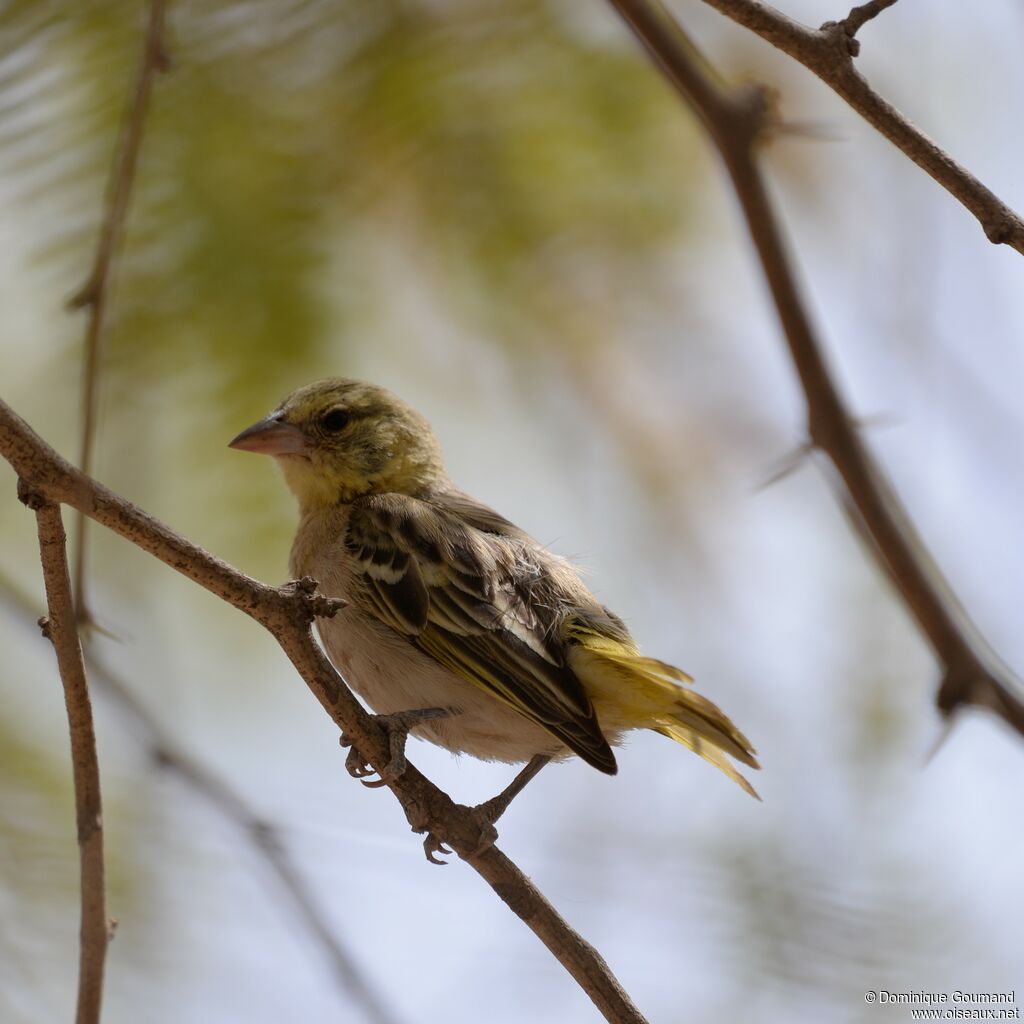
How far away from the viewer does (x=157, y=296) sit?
3465 mm

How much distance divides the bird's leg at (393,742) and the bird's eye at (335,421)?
3.87 ft

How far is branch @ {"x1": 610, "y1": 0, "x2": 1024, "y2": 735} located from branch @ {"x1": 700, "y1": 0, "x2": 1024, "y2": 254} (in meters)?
0.52

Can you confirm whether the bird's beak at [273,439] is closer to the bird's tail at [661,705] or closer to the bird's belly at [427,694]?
the bird's belly at [427,694]

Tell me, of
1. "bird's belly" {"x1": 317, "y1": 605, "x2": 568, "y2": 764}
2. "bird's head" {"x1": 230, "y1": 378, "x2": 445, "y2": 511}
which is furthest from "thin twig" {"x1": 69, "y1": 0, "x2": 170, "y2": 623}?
"bird's head" {"x1": 230, "y1": 378, "x2": 445, "y2": 511}

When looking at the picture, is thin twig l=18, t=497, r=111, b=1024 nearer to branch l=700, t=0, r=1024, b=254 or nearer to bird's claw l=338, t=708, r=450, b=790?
bird's claw l=338, t=708, r=450, b=790

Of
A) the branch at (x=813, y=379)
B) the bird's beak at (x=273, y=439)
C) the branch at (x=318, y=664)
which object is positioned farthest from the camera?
the bird's beak at (x=273, y=439)

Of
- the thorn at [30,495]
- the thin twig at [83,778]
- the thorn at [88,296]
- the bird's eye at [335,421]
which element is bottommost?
the thin twig at [83,778]

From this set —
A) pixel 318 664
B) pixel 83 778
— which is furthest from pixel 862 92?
pixel 83 778

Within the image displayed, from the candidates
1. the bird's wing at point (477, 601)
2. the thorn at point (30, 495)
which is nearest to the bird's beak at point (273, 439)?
the bird's wing at point (477, 601)

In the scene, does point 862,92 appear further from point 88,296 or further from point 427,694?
point 427,694

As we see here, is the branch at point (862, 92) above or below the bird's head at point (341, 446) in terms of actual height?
below

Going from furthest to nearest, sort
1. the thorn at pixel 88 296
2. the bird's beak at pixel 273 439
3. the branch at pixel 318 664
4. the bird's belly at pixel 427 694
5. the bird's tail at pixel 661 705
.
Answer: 1. the bird's beak at pixel 273 439
2. the bird's belly at pixel 427 694
3. the bird's tail at pixel 661 705
4. the thorn at pixel 88 296
5. the branch at pixel 318 664

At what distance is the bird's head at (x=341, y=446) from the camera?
14.1ft

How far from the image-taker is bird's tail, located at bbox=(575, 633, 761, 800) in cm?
332
